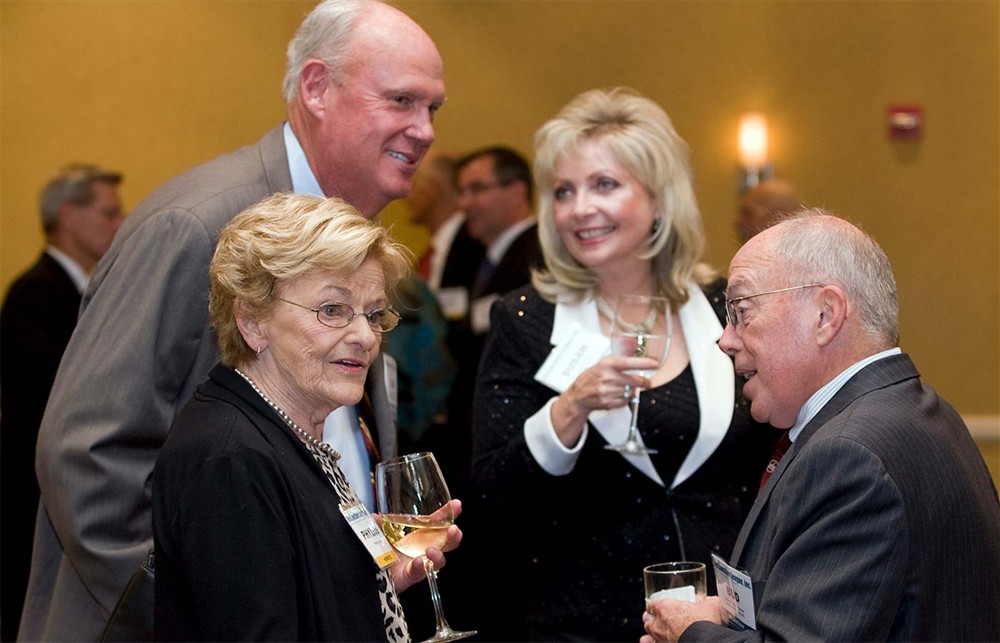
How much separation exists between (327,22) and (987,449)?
503cm

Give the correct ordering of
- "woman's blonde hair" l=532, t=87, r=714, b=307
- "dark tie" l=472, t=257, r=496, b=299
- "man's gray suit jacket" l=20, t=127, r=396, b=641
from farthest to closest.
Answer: "dark tie" l=472, t=257, r=496, b=299 < "woman's blonde hair" l=532, t=87, r=714, b=307 < "man's gray suit jacket" l=20, t=127, r=396, b=641

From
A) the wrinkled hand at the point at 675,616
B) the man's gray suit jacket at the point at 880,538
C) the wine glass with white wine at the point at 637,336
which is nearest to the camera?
the man's gray suit jacket at the point at 880,538

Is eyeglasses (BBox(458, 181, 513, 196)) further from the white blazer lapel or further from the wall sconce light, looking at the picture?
the white blazer lapel

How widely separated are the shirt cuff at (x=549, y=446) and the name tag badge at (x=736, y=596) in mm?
742

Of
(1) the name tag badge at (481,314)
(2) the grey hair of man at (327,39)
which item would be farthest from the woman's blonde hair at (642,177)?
(1) the name tag badge at (481,314)

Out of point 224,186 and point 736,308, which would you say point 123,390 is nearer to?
point 224,186

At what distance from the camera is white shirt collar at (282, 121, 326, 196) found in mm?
2607

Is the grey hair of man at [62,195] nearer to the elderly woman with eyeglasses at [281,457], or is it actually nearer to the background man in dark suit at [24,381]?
the background man in dark suit at [24,381]

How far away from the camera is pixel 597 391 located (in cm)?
257

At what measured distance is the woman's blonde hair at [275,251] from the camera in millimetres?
1878

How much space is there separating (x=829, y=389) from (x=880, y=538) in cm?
33

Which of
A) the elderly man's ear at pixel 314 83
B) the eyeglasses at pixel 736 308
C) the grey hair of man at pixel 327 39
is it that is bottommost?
the eyeglasses at pixel 736 308

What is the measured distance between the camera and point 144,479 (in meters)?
2.24

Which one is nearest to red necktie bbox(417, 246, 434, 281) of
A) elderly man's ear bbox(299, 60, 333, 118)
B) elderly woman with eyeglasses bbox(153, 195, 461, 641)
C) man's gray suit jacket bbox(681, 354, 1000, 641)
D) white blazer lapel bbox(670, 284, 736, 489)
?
white blazer lapel bbox(670, 284, 736, 489)
